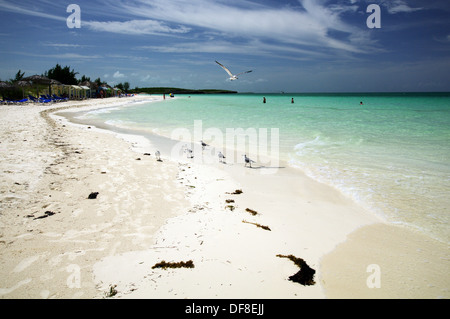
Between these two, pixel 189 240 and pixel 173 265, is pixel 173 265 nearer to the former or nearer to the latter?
pixel 173 265

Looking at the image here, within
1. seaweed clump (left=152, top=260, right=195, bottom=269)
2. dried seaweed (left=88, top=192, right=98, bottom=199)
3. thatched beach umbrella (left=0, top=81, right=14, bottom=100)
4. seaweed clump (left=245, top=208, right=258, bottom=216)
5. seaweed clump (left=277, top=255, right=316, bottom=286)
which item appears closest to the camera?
seaweed clump (left=277, top=255, right=316, bottom=286)

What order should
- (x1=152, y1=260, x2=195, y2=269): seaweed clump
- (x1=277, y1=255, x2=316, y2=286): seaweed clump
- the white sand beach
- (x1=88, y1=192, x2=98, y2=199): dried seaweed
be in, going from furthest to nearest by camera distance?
1. (x1=88, y1=192, x2=98, y2=199): dried seaweed
2. (x1=152, y1=260, x2=195, y2=269): seaweed clump
3. (x1=277, y1=255, x2=316, y2=286): seaweed clump
4. the white sand beach

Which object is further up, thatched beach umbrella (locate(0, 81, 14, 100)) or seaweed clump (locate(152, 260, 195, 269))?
thatched beach umbrella (locate(0, 81, 14, 100))

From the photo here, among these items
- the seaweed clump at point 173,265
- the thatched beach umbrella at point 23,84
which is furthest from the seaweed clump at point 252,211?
the thatched beach umbrella at point 23,84

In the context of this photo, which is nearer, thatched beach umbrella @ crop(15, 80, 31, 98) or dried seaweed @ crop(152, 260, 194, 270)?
dried seaweed @ crop(152, 260, 194, 270)

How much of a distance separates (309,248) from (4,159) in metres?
9.41

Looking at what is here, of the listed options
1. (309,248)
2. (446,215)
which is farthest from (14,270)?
(446,215)

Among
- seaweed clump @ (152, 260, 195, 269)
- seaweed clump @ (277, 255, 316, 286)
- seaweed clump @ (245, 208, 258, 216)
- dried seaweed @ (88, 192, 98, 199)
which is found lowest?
seaweed clump @ (277, 255, 316, 286)

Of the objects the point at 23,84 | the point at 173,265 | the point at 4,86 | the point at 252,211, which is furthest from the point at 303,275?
the point at 23,84

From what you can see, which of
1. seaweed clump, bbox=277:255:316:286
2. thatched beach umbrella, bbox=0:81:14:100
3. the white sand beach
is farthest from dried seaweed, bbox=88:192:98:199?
thatched beach umbrella, bbox=0:81:14:100

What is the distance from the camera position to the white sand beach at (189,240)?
3424 mm

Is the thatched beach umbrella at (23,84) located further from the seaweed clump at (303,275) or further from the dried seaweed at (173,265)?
the seaweed clump at (303,275)

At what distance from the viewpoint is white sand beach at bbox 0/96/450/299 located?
3.42 metres

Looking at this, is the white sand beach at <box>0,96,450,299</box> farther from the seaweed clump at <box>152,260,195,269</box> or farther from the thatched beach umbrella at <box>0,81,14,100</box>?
the thatched beach umbrella at <box>0,81,14,100</box>
